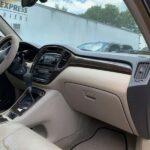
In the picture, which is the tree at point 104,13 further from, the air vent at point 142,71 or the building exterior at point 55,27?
the air vent at point 142,71

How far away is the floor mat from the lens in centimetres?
243

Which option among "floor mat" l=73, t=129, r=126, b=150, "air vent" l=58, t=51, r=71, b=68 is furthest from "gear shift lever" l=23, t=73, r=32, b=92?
"floor mat" l=73, t=129, r=126, b=150

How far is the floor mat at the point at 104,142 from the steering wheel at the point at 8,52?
855 millimetres

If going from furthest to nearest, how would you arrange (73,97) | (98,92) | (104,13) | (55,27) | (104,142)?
(55,27), (104,142), (73,97), (104,13), (98,92)

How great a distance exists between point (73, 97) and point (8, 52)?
0.54 metres

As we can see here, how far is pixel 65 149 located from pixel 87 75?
0.62 m

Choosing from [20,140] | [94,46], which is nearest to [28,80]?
[94,46]

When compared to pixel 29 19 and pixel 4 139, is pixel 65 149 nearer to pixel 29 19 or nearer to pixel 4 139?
pixel 4 139

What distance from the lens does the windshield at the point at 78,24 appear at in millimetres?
2016

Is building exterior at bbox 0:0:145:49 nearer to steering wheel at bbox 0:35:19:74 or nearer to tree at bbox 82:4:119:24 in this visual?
tree at bbox 82:4:119:24

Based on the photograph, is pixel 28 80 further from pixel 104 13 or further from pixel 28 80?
pixel 104 13

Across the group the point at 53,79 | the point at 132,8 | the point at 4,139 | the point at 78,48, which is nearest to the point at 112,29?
the point at 78,48

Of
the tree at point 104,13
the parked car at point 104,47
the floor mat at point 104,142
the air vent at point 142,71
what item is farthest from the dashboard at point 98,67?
the floor mat at point 104,142

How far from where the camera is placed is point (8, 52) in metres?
2.06
